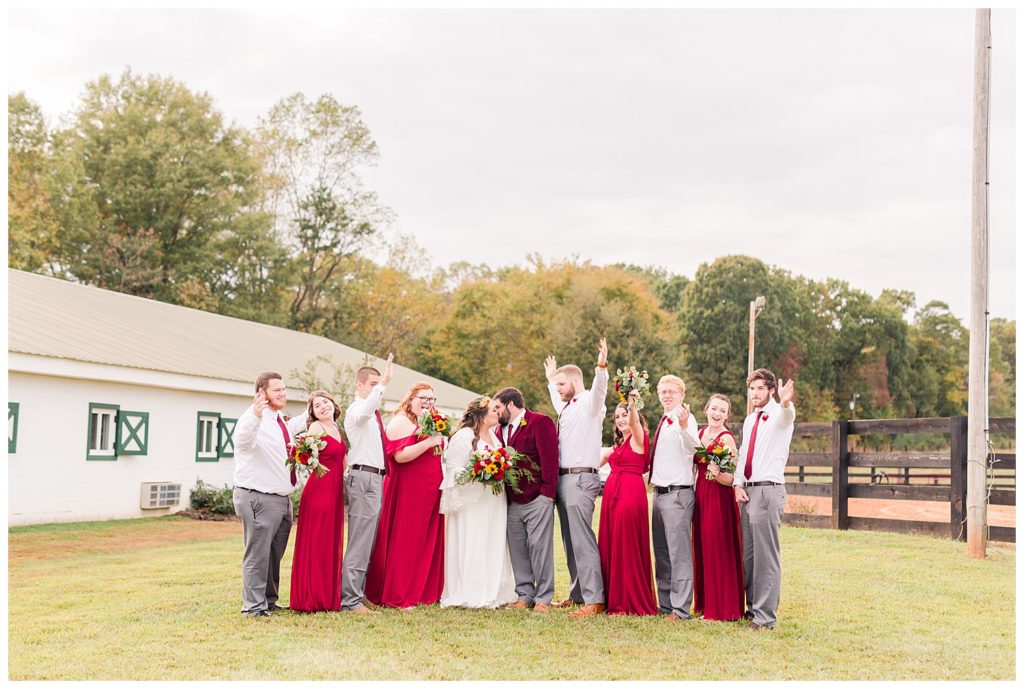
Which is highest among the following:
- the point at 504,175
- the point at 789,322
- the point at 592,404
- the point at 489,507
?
the point at 504,175

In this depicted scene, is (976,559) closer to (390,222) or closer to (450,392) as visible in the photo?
(450,392)

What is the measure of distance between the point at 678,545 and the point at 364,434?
2.94m

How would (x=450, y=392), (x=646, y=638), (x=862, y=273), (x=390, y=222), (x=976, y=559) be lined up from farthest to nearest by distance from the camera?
(x=862, y=273) → (x=390, y=222) → (x=450, y=392) → (x=976, y=559) → (x=646, y=638)

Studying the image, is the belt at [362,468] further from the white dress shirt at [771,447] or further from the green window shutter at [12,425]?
the green window shutter at [12,425]

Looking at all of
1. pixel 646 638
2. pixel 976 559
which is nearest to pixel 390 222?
pixel 976 559

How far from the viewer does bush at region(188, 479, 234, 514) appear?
68.9 feet

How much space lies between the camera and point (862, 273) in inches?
2473

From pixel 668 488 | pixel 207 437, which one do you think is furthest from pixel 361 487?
pixel 207 437

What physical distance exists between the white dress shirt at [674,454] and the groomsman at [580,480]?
579mm

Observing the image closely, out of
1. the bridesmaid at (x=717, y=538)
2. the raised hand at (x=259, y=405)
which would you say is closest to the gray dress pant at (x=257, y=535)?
the raised hand at (x=259, y=405)

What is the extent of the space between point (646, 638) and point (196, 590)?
192 inches

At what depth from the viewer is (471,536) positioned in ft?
30.1

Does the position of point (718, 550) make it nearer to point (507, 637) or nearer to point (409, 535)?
point (507, 637)

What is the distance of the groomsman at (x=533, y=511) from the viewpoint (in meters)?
9.02
